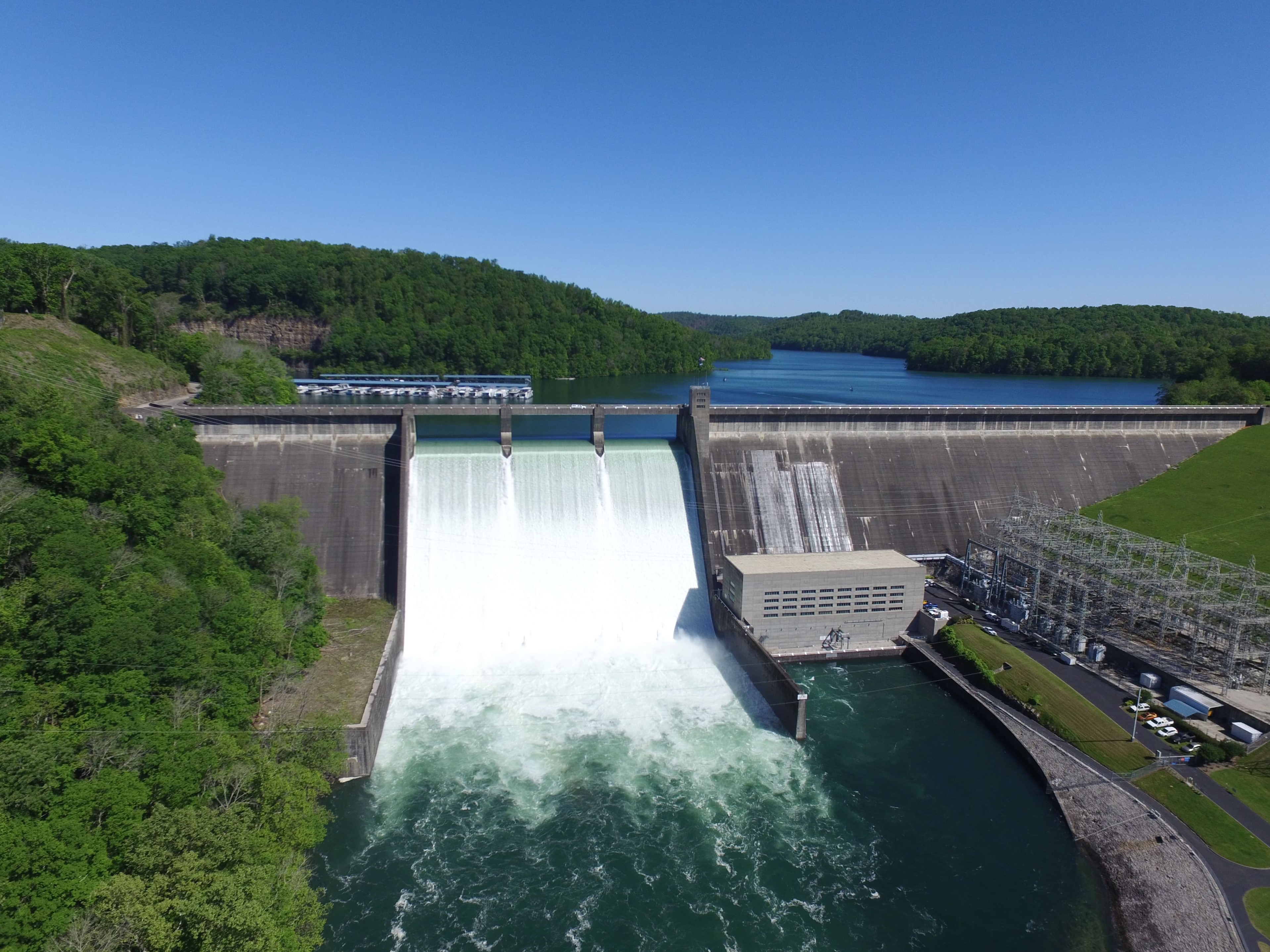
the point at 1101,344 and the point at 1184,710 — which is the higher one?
the point at 1101,344

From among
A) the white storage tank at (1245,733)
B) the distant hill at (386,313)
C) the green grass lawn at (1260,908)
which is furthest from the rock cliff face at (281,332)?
the green grass lawn at (1260,908)

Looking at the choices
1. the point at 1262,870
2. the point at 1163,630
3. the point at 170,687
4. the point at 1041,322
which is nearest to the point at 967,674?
the point at 1163,630

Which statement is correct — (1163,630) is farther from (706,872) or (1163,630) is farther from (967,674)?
(706,872)

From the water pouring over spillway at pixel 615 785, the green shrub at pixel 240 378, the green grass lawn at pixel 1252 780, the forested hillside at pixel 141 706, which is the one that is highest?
the green shrub at pixel 240 378

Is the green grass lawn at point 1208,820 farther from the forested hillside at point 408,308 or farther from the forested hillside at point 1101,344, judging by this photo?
the forested hillside at point 408,308

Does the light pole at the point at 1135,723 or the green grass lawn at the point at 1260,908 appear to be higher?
the light pole at the point at 1135,723

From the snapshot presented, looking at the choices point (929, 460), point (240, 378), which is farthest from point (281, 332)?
point (929, 460)

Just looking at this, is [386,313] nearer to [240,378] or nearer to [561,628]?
[240,378]
